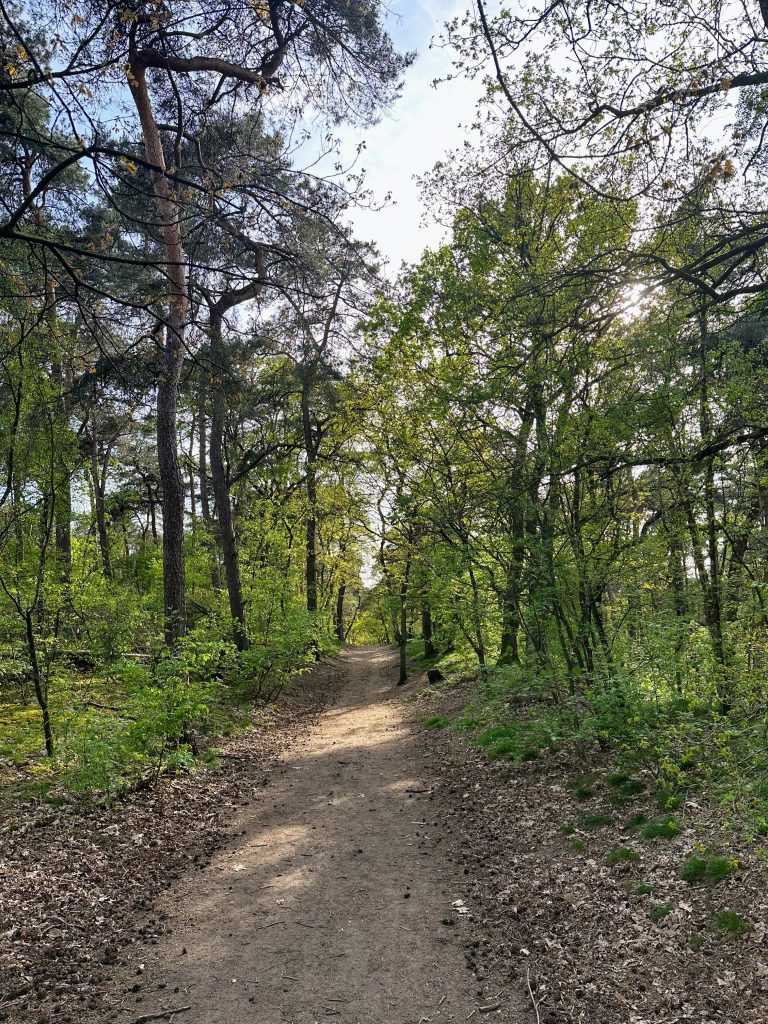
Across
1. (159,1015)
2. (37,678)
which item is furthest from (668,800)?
(37,678)

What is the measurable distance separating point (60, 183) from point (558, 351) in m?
9.48

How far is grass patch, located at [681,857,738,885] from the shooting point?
160 inches

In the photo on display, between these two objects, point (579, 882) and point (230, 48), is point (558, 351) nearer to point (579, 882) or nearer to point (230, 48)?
point (230, 48)

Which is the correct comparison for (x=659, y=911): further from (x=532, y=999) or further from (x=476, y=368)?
(x=476, y=368)

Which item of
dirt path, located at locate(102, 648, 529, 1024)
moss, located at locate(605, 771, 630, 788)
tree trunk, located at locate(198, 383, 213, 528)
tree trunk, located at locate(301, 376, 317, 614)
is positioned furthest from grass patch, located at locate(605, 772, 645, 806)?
tree trunk, located at locate(198, 383, 213, 528)

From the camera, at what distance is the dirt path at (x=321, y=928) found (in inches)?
139

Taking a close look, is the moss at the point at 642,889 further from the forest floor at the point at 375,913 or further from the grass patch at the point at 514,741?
the grass patch at the point at 514,741

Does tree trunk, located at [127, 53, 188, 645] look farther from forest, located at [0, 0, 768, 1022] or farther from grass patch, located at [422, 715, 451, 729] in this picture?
grass patch, located at [422, 715, 451, 729]

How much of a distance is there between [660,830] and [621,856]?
402 mm

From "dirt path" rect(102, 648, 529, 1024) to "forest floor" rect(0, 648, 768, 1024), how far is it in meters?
0.02

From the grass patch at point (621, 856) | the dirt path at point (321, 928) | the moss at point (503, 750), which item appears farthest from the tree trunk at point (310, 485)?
the grass patch at point (621, 856)

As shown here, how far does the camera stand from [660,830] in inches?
190

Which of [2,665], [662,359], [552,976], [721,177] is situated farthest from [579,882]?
[2,665]

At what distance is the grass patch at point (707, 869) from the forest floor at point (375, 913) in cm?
7
